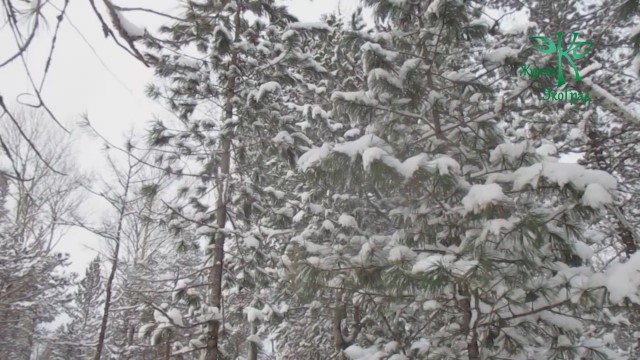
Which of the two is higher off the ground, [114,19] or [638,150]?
[638,150]

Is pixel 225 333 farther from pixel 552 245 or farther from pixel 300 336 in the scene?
pixel 300 336

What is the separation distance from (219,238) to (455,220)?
3617mm

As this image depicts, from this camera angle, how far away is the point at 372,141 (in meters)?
3.53

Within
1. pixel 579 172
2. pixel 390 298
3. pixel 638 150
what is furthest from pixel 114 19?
pixel 638 150

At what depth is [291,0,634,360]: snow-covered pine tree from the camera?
2971 millimetres

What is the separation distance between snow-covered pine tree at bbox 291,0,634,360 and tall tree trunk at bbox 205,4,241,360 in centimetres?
216

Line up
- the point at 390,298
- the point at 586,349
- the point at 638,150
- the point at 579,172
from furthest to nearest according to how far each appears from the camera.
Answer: the point at 638,150 → the point at 390,298 → the point at 586,349 → the point at 579,172

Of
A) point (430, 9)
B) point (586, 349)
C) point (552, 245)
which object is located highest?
point (430, 9)

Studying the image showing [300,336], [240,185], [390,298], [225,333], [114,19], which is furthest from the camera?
[300,336]

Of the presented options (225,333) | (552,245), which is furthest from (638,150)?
(225,333)

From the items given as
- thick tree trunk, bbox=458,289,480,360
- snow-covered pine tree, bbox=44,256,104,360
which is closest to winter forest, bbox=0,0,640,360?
thick tree trunk, bbox=458,289,480,360

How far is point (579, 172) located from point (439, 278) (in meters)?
1.29

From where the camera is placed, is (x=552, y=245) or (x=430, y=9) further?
(x=430, y=9)

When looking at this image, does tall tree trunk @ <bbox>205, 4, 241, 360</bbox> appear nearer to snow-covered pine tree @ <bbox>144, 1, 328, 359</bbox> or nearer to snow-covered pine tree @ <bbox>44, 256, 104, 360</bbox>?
snow-covered pine tree @ <bbox>144, 1, 328, 359</bbox>
